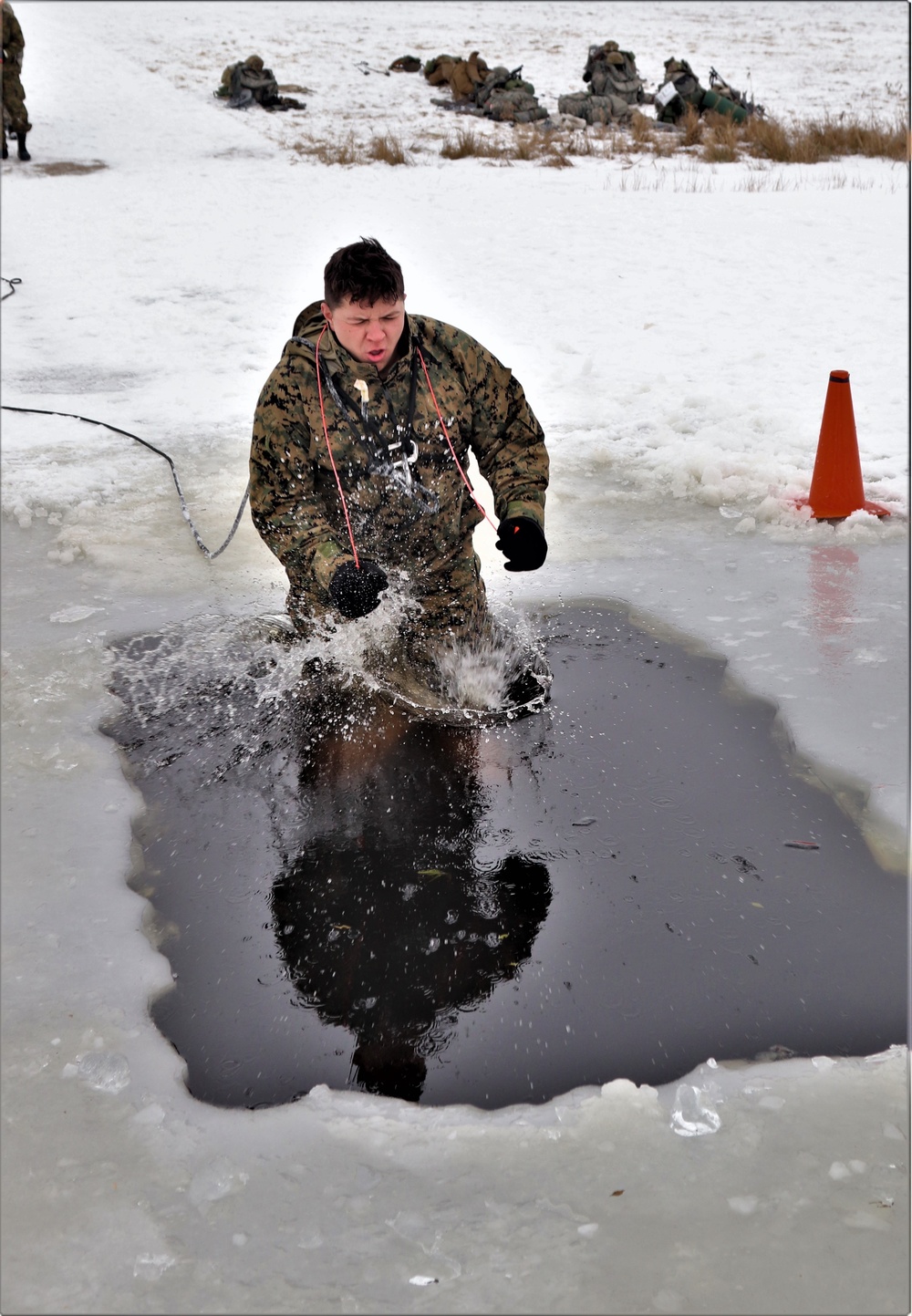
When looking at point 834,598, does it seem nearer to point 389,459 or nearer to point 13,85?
point 389,459

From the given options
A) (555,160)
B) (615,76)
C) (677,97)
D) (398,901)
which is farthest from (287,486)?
(615,76)

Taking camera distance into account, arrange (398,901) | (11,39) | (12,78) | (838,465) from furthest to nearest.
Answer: (12,78)
(11,39)
(838,465)
(398,901)

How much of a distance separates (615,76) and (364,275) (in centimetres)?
1808

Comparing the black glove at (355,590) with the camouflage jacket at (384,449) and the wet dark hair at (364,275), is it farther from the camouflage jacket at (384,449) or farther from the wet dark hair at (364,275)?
the wet dark hair at (364,275)

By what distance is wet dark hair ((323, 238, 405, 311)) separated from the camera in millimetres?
3092

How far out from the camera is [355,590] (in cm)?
318

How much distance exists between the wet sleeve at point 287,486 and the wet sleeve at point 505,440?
1.76 ft

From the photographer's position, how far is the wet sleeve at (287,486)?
11.3ft

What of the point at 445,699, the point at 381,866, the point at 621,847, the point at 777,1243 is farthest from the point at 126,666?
the point at 777,1243

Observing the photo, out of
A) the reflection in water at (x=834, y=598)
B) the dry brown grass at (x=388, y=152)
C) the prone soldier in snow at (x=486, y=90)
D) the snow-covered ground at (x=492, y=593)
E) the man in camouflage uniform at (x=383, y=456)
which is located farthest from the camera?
the prone soldier in snow at (x=486, y=90)

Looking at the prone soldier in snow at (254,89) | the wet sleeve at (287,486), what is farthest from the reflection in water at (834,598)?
the prone soldier in snow at (254,89)

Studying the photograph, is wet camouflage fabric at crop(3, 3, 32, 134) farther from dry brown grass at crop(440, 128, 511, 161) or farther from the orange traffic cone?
the orange traffic cone

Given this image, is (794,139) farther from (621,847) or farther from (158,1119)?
(158,1119)

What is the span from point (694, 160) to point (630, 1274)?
14.0 meters
